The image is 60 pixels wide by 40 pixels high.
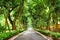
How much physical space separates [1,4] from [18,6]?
718 centimetres

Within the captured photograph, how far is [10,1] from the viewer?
2520cm

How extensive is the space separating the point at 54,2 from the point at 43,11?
16976mm

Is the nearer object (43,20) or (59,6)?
(59,6)

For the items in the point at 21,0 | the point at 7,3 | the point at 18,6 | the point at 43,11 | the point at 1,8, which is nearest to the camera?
the point at 1,8

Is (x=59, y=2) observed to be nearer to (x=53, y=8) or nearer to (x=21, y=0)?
(x=53, y=8)

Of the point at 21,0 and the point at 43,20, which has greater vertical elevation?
the point at 21,0

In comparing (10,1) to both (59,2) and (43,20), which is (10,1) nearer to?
(59,2)

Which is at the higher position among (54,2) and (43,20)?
(54,2)

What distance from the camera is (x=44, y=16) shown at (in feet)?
139

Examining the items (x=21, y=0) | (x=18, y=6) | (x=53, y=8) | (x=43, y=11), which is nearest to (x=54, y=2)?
(x=53, y=8)

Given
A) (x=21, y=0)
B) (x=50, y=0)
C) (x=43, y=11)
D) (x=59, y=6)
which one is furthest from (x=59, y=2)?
(x=43, y=11)

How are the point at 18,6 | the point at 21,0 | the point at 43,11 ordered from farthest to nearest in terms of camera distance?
the point at 43,11 → the point at 18,6 → the point at 21,0

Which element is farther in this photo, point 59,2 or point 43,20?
point 43,20

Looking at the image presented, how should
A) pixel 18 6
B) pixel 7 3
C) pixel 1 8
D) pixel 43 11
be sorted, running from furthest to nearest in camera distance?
pixel 43 11 → pixel 18 6 → pixel 7 3 → pixel 1 8
